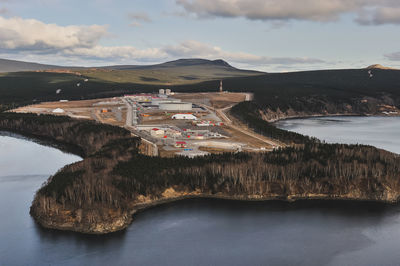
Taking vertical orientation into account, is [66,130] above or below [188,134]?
below

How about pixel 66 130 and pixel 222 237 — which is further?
pixel 66 130

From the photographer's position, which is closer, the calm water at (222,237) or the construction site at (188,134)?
the calm water at (222,237)

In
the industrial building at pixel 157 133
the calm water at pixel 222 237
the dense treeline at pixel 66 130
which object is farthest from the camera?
the industrial building at pixel 157 133

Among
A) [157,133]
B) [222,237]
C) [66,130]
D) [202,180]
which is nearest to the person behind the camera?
[222,237]

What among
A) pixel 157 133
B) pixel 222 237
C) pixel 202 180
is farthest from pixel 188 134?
pixel 222 237

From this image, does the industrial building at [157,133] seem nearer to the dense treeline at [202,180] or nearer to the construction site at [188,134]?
the construction site at [188,134]

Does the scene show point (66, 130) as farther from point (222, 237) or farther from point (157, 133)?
point (222, 237)

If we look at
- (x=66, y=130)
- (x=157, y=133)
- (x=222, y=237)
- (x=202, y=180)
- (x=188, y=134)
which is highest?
(x=188, y=134)

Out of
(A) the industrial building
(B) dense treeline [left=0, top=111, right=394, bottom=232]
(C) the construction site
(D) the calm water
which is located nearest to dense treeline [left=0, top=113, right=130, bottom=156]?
(A) the industrial building

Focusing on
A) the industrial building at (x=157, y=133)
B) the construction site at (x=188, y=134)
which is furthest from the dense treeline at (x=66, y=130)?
the construction site at (x=188, y=134)
